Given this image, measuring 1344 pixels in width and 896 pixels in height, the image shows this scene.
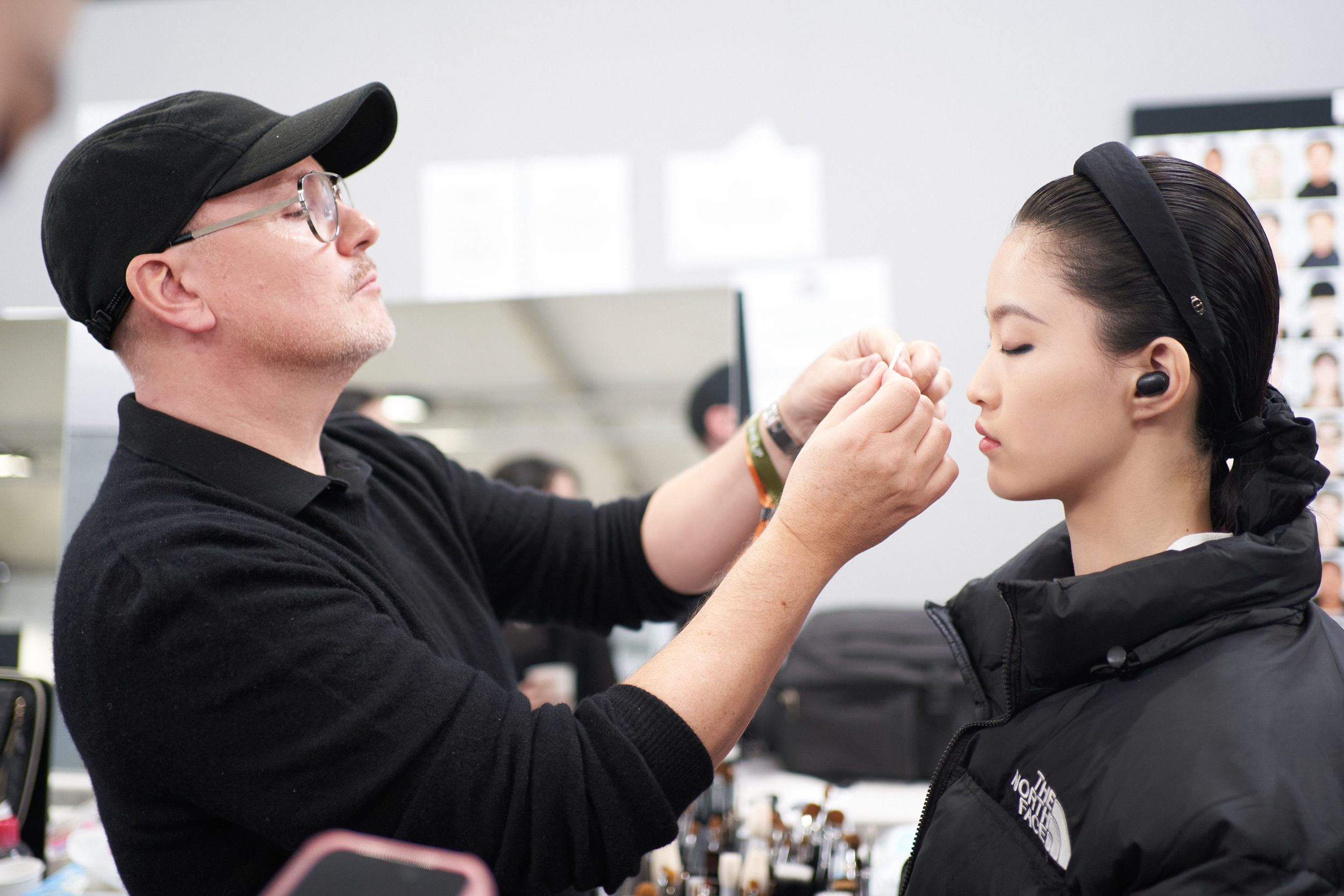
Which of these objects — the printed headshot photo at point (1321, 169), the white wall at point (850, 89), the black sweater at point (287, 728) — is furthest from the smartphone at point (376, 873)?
the printed headshot photo at point (1321, 169)

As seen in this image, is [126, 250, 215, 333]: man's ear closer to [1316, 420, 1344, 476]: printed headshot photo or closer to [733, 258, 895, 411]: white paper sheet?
[733, 258, 895, 411]: white paper sheet

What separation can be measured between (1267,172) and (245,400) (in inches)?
106

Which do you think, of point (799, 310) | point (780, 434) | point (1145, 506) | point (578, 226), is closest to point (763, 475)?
point (780, 434)

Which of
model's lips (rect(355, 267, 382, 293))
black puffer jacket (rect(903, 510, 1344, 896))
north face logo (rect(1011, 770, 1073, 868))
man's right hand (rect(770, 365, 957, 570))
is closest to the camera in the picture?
black puffer jacket (rect(903, 510, 1344, 896))

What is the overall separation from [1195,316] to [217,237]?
1041 mm

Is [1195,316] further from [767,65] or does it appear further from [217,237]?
[767,65]

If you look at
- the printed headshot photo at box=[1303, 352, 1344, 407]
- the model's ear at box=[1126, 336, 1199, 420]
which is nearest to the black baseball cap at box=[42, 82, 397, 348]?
the model's ear at box=[1126, 336, 1199, 420]

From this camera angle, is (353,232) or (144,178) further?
(353,232)

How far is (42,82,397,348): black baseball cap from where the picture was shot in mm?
1074

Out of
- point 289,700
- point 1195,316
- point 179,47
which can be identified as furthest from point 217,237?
point 179,47

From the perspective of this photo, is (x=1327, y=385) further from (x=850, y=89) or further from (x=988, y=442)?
(x=988, y=442)

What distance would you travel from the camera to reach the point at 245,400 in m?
1.14

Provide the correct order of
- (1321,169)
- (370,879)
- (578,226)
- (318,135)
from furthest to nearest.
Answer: (578,226)
(1321,169)
(318,135)
(370,879)

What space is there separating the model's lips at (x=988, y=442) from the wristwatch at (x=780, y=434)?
275 mm
